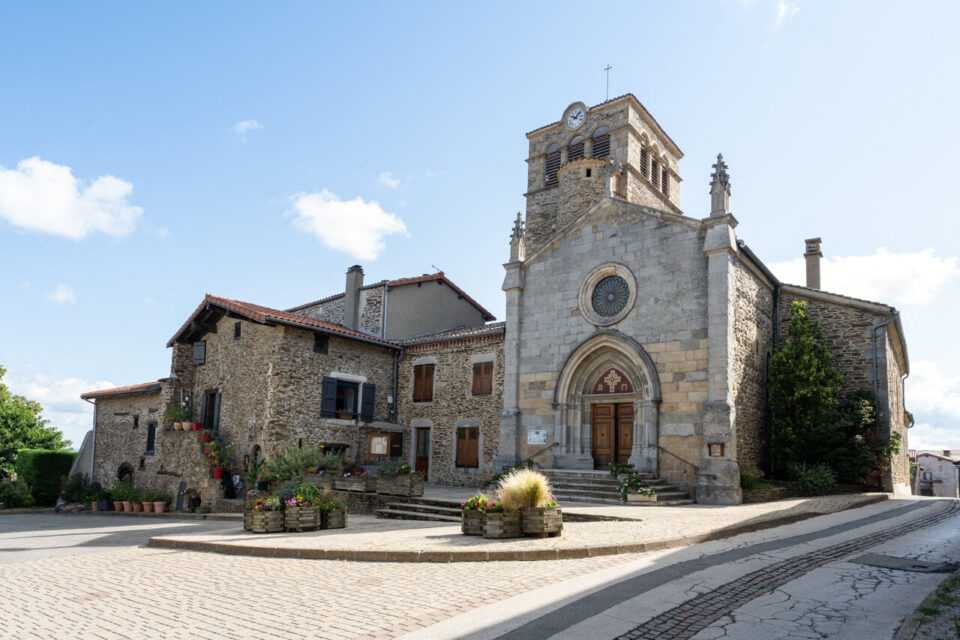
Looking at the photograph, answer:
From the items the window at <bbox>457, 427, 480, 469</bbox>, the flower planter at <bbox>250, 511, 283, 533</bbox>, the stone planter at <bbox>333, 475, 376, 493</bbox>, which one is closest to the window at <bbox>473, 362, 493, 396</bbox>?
the window at <bbox>457, 427, 480, 469</bbox>

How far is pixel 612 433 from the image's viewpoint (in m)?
16.9

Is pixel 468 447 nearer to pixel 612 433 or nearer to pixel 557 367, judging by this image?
pixel 557 367

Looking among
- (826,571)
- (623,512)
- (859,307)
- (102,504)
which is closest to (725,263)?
(859,307)

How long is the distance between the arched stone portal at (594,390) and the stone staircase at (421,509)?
4311 mm

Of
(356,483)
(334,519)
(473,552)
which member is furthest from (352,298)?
(473,552)

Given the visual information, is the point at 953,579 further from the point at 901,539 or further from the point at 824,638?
the point at 901,539

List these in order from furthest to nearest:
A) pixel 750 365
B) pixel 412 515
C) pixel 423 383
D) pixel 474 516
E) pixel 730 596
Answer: pixel 423 383
pixel 750 365
pixel 412 515
pixel 474 516
pixel 730 596

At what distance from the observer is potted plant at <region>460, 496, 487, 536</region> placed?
9.51 meters

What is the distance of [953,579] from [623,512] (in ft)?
19.9

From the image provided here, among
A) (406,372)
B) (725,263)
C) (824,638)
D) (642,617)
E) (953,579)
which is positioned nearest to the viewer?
(824,638)

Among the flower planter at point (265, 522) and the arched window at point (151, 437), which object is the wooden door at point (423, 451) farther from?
the flower planter at point (265, 522)

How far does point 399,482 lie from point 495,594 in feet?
29.3

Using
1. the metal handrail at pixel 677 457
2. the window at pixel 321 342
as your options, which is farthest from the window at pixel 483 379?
the metal handrail at pixel 677 457

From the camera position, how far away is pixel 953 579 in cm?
594
